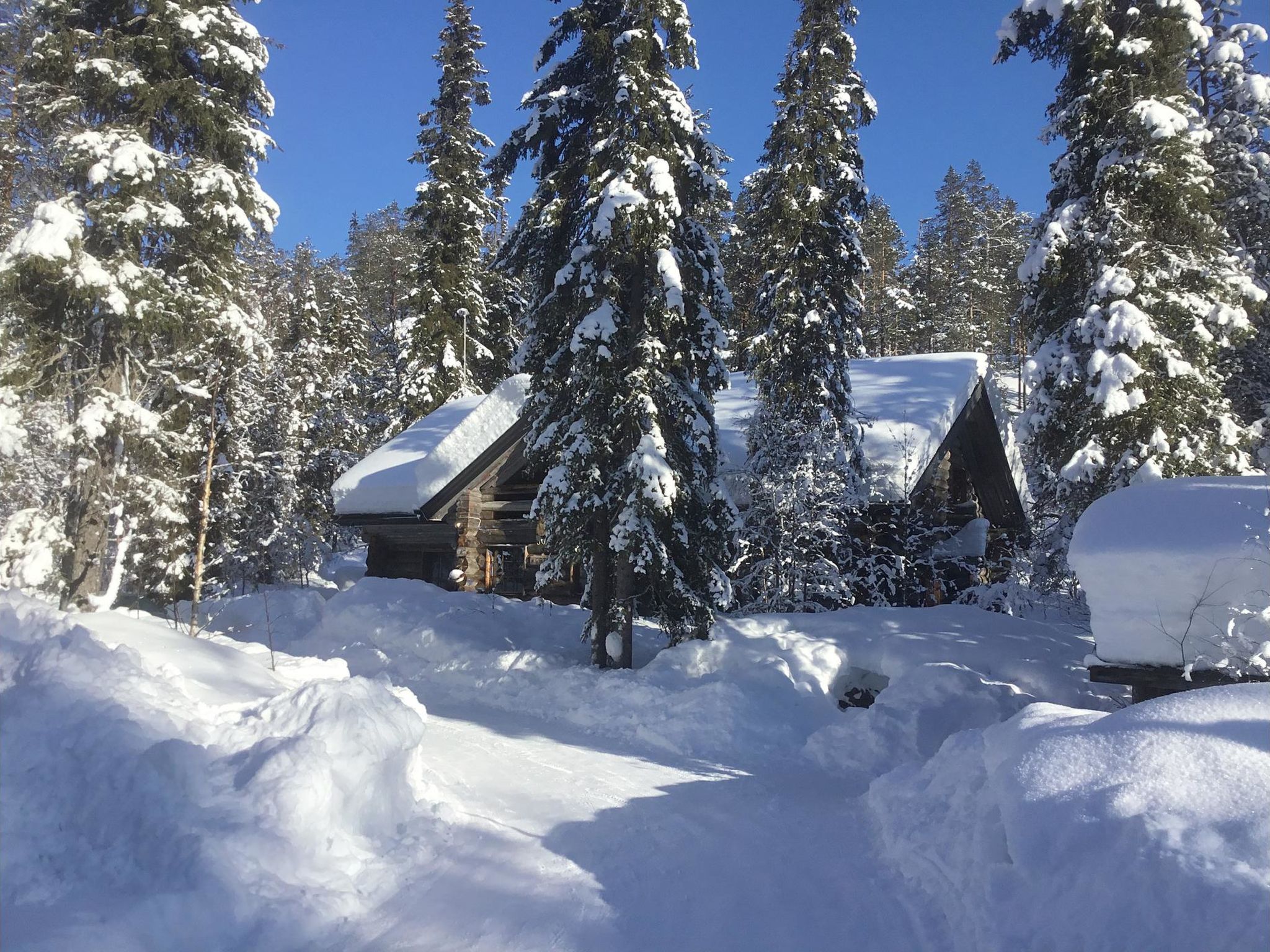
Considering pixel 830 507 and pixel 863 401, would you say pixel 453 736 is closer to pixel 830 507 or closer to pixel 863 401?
pixel 830 507

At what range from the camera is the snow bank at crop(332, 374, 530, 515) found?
16703mm

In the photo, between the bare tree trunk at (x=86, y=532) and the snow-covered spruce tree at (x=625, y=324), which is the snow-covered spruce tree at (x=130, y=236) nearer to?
the bare tree trunk at (x=86, y=532)

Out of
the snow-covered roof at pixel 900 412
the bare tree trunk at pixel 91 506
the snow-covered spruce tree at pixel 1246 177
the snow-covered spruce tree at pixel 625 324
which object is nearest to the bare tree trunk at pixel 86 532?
the bare tree trunk at pixel 91 506

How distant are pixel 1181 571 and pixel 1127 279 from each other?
6425mm

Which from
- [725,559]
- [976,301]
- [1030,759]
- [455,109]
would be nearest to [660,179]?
[725,559]

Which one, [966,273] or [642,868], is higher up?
[966,273]

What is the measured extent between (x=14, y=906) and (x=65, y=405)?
12929 mm

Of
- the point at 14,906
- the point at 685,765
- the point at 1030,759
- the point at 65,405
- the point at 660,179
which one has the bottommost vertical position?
the point at 685,765

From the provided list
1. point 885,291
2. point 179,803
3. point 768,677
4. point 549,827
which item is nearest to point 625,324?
point 768,677

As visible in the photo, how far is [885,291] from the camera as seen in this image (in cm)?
4100

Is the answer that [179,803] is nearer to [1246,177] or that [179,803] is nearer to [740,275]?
[1246,177]

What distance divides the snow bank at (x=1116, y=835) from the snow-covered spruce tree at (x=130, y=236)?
13430 mm

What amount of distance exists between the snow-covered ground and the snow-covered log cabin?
749 centimetres

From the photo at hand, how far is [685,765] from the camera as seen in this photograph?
856 centimetres
